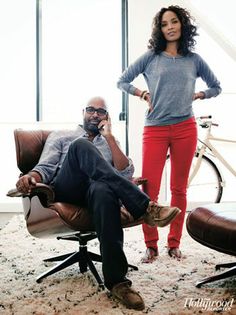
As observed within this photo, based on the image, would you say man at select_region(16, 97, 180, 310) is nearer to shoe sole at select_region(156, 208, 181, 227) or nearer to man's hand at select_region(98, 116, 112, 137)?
shoe sole at select_region(156, 208, 181, 227)

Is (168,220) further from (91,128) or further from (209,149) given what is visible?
(209,149)

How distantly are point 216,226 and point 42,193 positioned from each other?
0.86 metres

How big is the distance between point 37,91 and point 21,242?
1790mm

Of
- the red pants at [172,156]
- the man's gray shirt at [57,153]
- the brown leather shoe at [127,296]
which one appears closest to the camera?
the brown leather shoe at [127,296]

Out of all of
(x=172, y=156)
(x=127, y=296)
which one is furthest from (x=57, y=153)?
(x=127, y=296)

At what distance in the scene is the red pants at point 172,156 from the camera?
2.38 metres

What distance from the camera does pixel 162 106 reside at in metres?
2.36

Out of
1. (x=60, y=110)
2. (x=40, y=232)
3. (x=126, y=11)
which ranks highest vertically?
(x=126, y=11)

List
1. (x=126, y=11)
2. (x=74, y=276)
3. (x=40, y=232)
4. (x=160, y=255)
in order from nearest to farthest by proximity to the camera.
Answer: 1. (x=40, y=232)
2. (x=74, y=276)
3. (x=160, y=255)
4. (x=126, y=11)

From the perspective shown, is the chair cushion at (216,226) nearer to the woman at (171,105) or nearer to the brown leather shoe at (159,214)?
the brown leather shoe at (159,214)

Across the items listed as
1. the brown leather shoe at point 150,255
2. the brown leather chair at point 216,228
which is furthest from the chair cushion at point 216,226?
the brown leather shoe at point 150,255

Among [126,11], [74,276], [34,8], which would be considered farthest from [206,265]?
[34,8]

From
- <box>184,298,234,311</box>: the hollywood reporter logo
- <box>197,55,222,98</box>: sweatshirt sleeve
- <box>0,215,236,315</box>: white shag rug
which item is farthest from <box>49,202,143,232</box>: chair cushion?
<box>197,55,222,98</box>: sweatshirt sleeve

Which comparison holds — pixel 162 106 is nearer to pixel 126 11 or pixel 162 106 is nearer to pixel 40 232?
pixel 40 232
